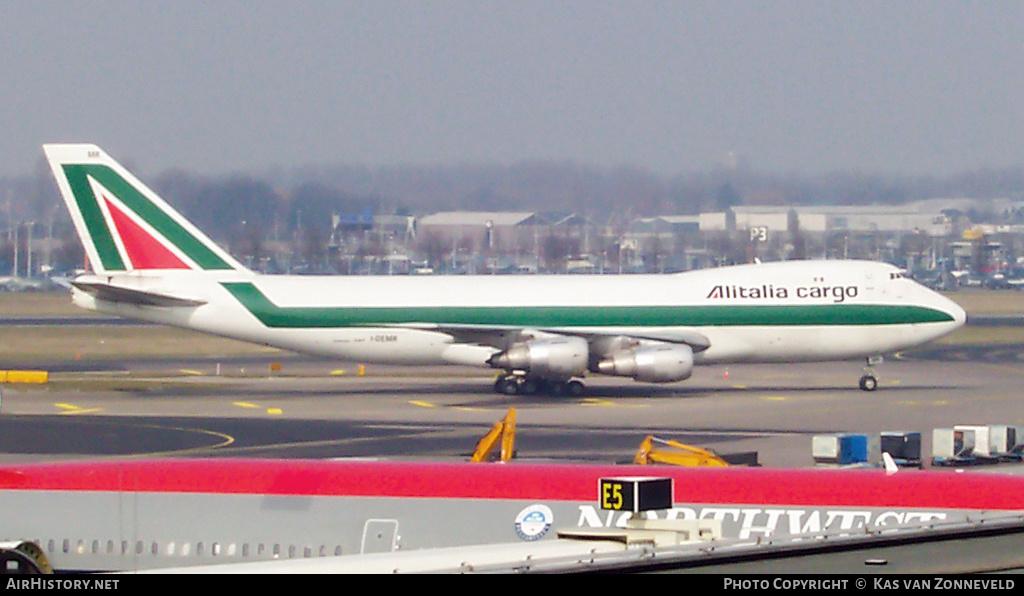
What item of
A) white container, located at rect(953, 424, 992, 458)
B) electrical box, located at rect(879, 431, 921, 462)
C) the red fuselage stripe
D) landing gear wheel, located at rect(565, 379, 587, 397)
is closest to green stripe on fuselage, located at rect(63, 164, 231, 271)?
landing gear wheel, located at rect(565, 379, 587, 397)

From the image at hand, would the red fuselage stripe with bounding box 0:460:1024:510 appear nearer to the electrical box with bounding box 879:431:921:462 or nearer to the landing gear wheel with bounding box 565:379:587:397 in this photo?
the electrical box with bounding box 879:431:921:462

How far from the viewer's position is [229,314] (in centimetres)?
4753

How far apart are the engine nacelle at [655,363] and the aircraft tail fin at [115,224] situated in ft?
44.7

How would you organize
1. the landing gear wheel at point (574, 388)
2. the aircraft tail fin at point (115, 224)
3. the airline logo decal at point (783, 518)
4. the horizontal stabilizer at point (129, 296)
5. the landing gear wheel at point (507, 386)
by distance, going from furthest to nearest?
the aircraft tail fin at point (115, 224) < the landing gear wheel at point (507, 386) < the landing gear wheel at point (574, 388) < the horizontal stabilizer at point (129, 296) < the airline logo decal at point (783, 518)

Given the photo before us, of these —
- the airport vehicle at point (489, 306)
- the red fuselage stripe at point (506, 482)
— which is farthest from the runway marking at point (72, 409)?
the red fuselage stripe at point (506, 482)

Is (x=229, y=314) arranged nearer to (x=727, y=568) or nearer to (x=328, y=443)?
(x=328, y=443)

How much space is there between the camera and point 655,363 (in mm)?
45000

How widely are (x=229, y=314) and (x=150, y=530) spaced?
31356 millimetres

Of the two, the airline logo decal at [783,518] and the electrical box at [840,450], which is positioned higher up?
the airline logo decal at [783,518]

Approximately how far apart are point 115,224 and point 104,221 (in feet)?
1.22

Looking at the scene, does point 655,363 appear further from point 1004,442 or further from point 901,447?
point 901,447

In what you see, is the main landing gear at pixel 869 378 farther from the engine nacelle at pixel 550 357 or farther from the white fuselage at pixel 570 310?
the engine nacelle at pixel 550 357

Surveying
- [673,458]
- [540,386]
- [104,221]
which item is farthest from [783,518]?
[104,221]

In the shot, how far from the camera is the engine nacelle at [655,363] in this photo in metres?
45.0
